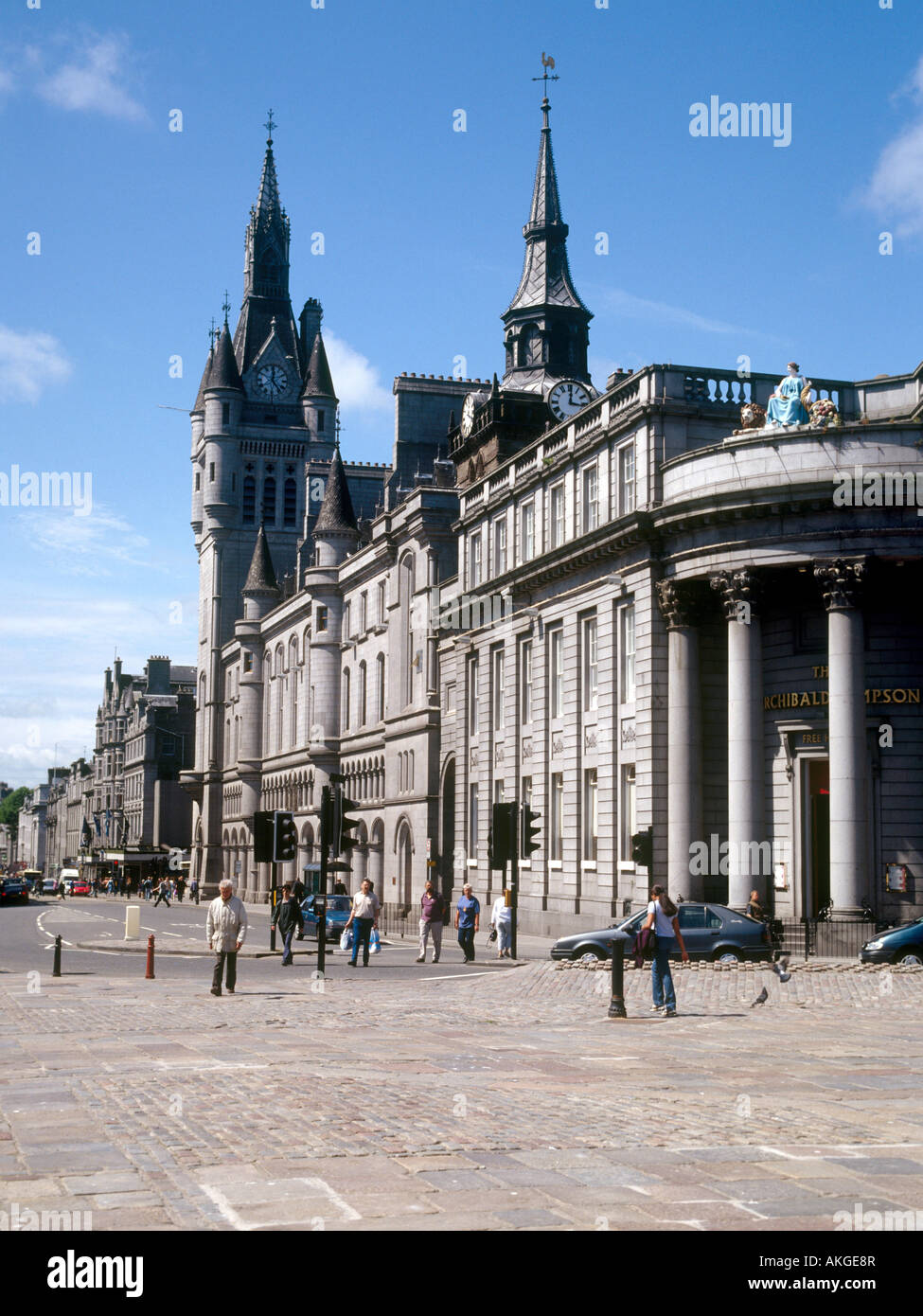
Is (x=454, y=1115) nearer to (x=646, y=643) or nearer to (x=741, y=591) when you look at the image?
(x=741, y=591)

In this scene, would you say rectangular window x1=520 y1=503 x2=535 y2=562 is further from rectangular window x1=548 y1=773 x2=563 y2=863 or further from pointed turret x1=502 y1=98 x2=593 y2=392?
pointed turret x1=502 y1=98 x2=593 y2=392

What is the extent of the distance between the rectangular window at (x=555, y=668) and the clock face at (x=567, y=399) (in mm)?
17572

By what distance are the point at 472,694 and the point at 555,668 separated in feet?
30.2

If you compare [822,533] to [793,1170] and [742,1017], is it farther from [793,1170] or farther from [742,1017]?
[793,1170]

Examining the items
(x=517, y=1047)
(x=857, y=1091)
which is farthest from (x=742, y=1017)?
(x=857, y=1091)

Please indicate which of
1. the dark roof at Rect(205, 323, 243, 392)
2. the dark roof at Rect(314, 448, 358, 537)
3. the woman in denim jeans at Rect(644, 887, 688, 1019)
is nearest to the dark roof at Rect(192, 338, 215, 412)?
the dark roof at Rect(205, 323, 243, 392)

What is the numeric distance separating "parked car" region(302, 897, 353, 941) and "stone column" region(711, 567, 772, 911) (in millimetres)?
12912

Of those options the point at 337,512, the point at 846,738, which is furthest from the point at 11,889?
the point at 846,738

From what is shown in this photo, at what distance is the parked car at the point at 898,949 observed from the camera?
29719 mm

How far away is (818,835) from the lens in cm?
3672

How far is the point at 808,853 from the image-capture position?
36.2m

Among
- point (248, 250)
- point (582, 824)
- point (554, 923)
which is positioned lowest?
point (554, 923)
